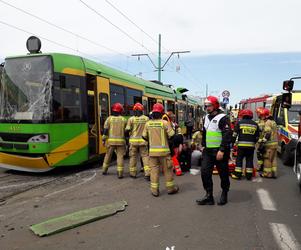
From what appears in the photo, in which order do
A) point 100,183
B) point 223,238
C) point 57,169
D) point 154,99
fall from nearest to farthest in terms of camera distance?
point 223,238, point 100,183, point 57,169, point 154,99

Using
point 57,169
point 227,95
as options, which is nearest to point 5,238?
point 57,169

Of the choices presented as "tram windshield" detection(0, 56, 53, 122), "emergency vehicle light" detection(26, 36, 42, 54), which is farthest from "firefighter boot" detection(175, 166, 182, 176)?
"emergency vehicle light" detection(26, 36, 42, 54)

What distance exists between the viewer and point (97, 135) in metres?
9.57

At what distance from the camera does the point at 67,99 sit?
852 cm

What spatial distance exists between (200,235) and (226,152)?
6.02ft

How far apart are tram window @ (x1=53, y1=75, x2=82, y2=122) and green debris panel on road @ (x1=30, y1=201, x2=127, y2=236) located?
338cm

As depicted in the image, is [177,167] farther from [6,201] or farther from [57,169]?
[6,201]

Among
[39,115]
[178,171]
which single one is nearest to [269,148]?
[178,171]

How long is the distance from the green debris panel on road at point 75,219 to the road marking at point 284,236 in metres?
2.35

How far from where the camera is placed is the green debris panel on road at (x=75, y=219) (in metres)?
4.56

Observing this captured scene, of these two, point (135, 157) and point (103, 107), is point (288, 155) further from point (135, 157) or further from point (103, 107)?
point (103, 107)

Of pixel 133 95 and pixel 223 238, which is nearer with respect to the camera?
pixel 223 238

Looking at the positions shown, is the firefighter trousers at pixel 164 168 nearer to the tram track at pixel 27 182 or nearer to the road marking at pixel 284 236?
the tram track at pixel 27 182

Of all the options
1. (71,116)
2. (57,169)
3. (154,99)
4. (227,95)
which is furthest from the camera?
(227,95)
